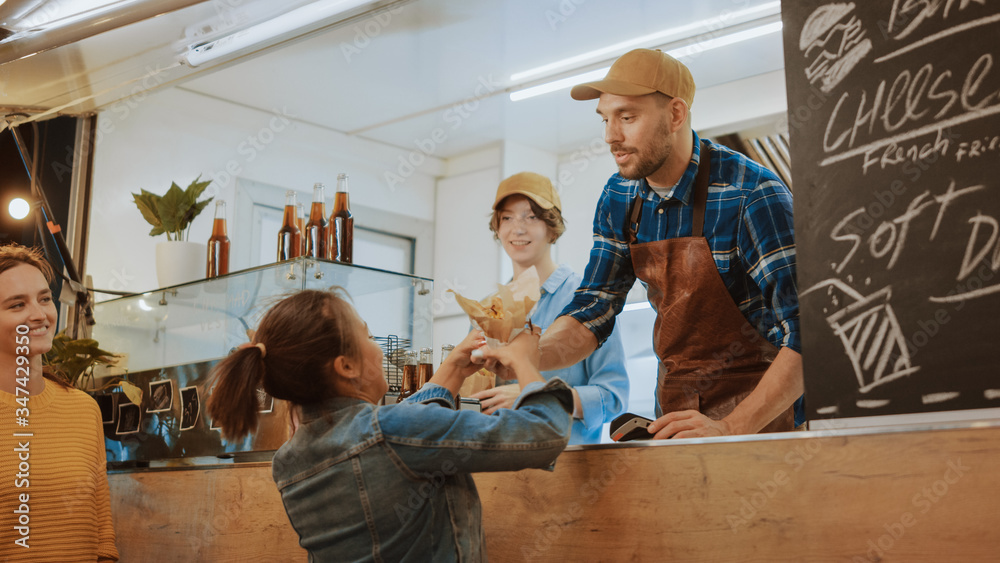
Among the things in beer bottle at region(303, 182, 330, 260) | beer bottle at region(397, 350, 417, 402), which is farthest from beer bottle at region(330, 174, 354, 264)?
beer bottle at region(397, 350, 417, 402)

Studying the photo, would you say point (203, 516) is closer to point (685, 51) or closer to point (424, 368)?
point (424, 368)

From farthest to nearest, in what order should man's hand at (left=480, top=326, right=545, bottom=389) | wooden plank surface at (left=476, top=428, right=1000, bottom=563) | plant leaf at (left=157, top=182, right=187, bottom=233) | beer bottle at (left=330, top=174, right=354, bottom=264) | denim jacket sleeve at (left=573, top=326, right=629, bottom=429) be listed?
plant leaf at (left=157, top=182, right=187, bottom=233)
beer bottle at (left=330, top=174, right=354, bottom=264)
denim jacket sleeve at (left=573, top=326, right=629, bottom=429)
man's hand at (left=480, top=326, right=545, bottom=389)
wooden plank surface at (left=476, top=428, right=1000, bottom=563)

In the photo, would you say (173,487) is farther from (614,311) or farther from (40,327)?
(614,311)

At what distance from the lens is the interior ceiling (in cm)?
296

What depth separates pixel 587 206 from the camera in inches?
191

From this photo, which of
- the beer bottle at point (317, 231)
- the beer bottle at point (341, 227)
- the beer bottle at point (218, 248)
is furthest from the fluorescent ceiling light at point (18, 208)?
the beer bottle at point (341, 227)

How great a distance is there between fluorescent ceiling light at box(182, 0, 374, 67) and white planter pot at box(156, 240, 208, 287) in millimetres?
819

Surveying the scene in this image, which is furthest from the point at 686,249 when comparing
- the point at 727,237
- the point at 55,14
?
the point at 55,14

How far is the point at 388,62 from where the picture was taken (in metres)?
4.05

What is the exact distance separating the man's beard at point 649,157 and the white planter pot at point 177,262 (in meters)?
1.53

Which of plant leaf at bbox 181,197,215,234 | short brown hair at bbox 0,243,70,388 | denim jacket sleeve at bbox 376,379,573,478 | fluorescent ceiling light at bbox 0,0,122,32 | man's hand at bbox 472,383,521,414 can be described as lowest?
denim jacket sleeve at bbox 376,379,573,478

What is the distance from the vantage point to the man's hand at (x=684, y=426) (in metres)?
1.40

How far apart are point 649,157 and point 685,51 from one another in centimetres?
229

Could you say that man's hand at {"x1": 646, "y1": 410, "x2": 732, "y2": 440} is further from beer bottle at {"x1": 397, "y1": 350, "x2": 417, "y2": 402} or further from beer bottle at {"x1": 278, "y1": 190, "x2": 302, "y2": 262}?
beer bottle at {"x1": 278, "y1": 190, "x2": 302, "y2": 262}
